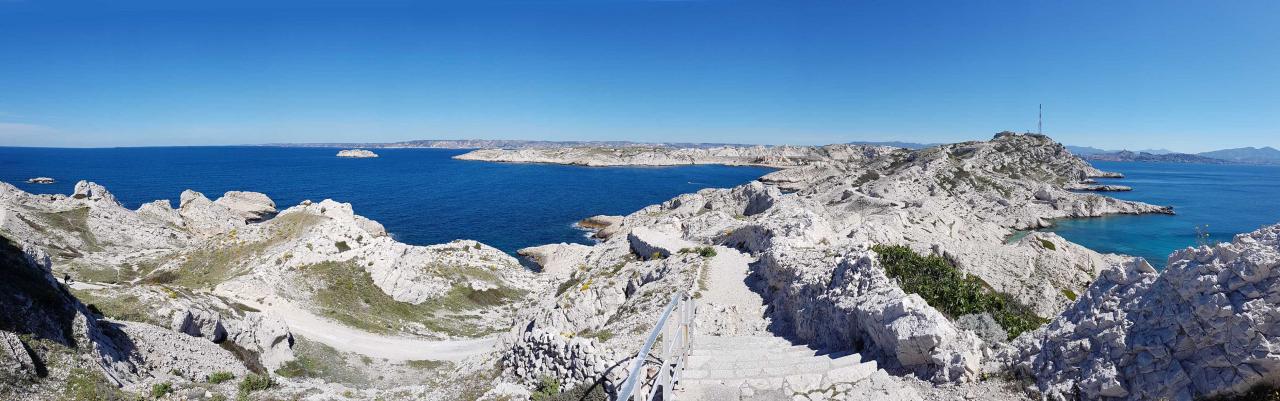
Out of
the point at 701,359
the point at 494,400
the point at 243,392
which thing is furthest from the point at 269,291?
the point at 701,359

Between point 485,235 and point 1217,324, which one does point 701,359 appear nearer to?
point 1217,324

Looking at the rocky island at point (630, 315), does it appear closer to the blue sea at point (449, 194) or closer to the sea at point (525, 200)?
the blue sea at point (449, 194)

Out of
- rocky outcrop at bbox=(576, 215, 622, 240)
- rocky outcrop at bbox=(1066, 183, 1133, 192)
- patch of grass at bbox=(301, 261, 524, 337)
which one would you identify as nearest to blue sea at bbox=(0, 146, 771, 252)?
rocky outcrop at bbox=(576, 215, 622, 240)

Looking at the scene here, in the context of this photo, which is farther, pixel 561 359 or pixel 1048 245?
pixel 1048 245

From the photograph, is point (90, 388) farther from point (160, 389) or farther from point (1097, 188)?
point (1097, 188)

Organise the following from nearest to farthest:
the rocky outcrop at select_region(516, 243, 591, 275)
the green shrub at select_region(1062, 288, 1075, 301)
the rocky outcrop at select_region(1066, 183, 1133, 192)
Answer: the green shrub at select_region(1062, 288, 1075, 301) < the rocky outcrop at select_region(516, 243, 591, 275) < the rocky outcrop at select_region(1066, 183, 1133, 192)

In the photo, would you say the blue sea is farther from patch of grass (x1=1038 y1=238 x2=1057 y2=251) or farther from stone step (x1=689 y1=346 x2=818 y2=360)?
stone step (x1=689 y1=346 x2=818 y2=360)

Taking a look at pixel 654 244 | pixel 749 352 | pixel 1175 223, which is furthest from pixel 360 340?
pixel 1175 223
